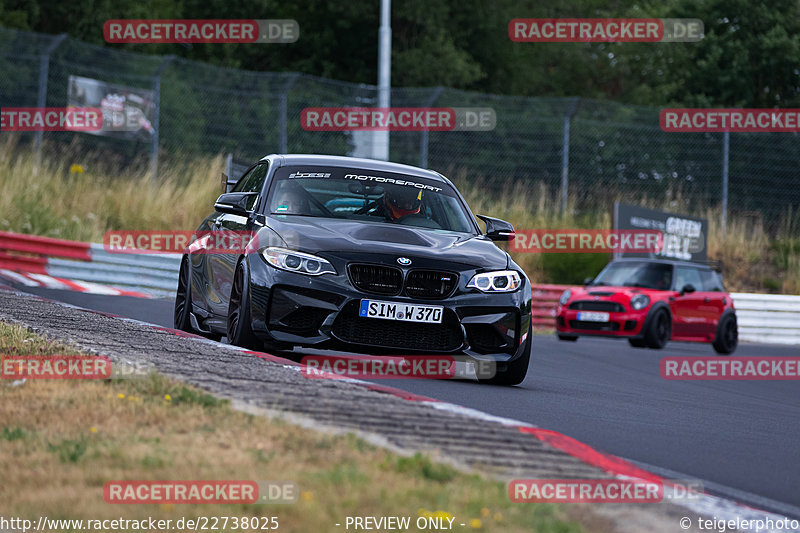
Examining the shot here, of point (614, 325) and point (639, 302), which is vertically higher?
point (639, 302)

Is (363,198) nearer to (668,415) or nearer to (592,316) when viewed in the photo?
(668,415)

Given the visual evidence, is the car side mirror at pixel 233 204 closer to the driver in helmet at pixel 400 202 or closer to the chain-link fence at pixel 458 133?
the driver in helmet at pixel 400 202

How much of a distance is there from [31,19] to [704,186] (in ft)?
73.1

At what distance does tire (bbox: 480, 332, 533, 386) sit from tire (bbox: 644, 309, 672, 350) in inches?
381

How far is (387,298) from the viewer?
26.6 feet

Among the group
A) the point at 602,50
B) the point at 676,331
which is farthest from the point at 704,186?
the point at 602,50

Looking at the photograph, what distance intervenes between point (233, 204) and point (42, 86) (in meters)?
15.0

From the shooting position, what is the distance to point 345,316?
26.6ft

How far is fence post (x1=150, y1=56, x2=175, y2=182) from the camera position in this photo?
22250 mm

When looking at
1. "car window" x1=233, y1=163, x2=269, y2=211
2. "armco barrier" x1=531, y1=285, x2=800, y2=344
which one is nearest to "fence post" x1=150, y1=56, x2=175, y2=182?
"armco barrier" x1=531, y1=285, x2=800, y2=344

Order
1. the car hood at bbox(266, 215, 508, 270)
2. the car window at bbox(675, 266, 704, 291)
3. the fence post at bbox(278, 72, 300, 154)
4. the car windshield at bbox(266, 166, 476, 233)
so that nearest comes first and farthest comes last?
the car hood at bbox(266, 215, 508, 270)
the car windshield at bbox(266, 166, 476, 233)
the car window at bbox(675, 266, 704, 291)
the fence post at bbox(278, 72, 300, 154)

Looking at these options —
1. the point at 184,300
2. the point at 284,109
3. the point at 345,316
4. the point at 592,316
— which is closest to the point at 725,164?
the point at 592,316

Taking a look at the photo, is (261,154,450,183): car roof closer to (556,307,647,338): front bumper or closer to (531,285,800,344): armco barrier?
(556,307,647,338): front bumper

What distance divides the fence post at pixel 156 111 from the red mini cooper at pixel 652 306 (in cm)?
785
